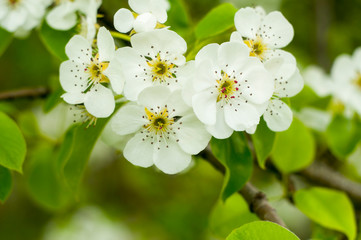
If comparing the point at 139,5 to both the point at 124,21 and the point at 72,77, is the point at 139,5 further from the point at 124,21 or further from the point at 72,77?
the point at 72,77

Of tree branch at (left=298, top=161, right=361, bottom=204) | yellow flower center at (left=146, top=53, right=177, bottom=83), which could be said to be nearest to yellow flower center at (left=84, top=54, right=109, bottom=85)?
yellow flower center at (left=146, top=53, right=177, bottom=83)

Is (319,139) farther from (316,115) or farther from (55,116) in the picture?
(55,116)

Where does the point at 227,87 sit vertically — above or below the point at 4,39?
above

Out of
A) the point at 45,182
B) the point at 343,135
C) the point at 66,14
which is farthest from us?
the point at 45,182

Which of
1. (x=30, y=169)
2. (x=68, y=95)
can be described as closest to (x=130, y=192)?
(x=30, y=169)


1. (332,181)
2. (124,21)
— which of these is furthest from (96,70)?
(332,181)
